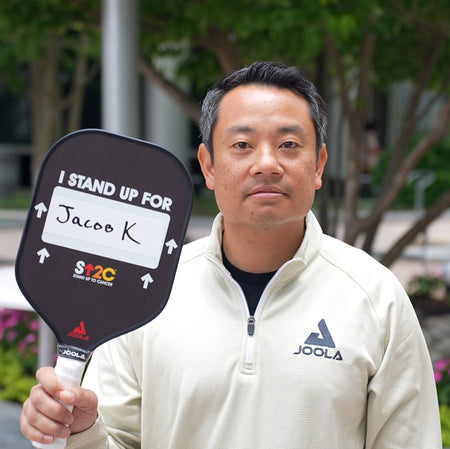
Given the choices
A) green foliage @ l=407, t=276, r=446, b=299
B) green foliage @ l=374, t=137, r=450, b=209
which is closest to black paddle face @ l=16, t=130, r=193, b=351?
green foliage @ l=407, t=276, r=446, b=299

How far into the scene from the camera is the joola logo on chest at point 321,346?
1.77m

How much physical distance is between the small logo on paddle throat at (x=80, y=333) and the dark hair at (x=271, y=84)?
1.71 feet

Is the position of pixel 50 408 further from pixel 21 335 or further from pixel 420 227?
pixel 420 227

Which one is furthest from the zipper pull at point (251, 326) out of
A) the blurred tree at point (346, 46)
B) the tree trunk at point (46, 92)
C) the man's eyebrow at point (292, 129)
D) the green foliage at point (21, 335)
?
the tree trunk at point (46, 92)

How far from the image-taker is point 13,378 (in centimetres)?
584

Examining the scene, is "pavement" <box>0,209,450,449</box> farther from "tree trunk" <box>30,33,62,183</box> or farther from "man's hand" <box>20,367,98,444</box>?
"man's hand" <box>20,367,98,444</box>

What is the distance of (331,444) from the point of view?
174 cm

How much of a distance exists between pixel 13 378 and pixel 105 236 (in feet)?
14.4

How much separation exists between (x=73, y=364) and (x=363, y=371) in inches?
25.0

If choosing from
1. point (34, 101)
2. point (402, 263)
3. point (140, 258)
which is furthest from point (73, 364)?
point (34, 101)

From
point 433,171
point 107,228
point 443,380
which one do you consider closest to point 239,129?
point 107,228

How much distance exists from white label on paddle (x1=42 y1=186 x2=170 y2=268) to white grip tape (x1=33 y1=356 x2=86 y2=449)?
253 mm

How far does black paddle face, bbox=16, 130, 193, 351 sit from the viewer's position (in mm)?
1771

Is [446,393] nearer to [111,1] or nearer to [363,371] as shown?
[111,1]
